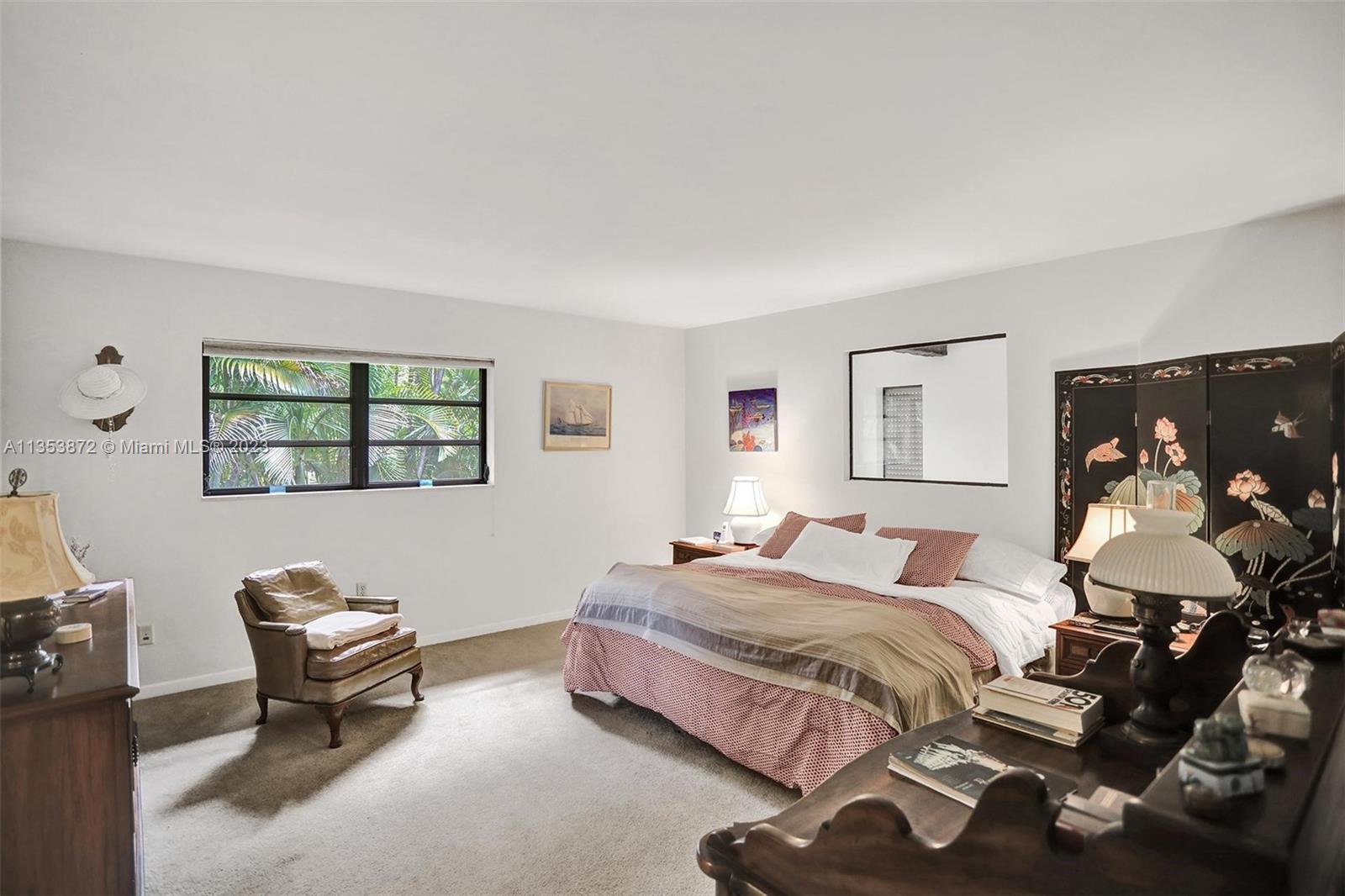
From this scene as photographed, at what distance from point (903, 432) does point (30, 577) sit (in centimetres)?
453

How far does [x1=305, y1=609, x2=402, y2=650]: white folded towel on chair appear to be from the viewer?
346 cm

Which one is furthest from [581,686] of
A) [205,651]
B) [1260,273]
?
[1260,273]

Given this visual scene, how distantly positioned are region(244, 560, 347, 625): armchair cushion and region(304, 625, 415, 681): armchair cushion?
14.0 inches

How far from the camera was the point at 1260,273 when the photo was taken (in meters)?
3.29

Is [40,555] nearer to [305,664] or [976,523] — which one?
[305,664]

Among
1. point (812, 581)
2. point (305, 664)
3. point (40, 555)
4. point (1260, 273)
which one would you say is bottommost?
point (305, 664)

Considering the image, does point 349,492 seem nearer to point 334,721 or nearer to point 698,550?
point 334,721

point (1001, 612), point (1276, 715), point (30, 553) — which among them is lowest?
point (1001, 612)

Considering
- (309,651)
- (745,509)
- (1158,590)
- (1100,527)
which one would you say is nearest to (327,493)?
(309,651)

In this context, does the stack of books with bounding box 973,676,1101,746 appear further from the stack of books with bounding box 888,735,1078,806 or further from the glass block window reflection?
the glass block window reflection

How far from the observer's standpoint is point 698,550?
5.50 m

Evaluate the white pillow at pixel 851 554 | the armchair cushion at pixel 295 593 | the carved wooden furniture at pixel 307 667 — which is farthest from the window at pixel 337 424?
the white pillow at pixel 851 554

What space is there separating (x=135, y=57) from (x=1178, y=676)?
2.97 m

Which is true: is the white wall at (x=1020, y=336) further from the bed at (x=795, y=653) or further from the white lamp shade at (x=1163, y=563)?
the white lamp shade at (x=1163, y=563)
